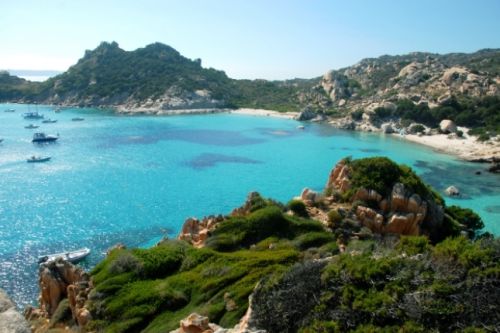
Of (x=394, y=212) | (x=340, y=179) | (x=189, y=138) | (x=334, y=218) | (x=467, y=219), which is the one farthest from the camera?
Answer: (x=189, y=138)

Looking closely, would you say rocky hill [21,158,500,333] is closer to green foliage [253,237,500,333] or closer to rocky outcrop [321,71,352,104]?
green foliage [253,237,500,333]

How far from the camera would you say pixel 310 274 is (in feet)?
39.5

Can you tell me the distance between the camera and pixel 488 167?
55.5 meters

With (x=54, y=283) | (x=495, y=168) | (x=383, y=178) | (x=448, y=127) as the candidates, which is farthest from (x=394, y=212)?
(x=448, y=127)

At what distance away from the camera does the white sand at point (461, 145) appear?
61.0 m

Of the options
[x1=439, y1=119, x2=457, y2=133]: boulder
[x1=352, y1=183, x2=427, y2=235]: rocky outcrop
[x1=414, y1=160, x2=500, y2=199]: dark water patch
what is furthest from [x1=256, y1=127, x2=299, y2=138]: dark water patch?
[x1=352, y1=183, x2=427, y2=235]: rocky outcrop

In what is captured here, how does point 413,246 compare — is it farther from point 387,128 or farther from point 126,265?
point 387,128

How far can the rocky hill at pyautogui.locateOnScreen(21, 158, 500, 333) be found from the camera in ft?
33.3

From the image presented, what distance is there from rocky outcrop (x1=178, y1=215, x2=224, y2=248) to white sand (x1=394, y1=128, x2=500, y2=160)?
160 feet

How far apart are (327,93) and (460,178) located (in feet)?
276

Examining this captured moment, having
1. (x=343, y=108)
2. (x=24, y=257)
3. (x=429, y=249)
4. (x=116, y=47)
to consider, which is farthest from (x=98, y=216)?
(x=116, y=47)

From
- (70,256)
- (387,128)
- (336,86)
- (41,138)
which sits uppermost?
(336,86)

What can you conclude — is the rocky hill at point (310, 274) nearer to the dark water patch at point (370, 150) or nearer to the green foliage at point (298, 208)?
the green foliage at point (298, 208)

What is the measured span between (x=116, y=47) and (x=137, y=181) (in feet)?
469
